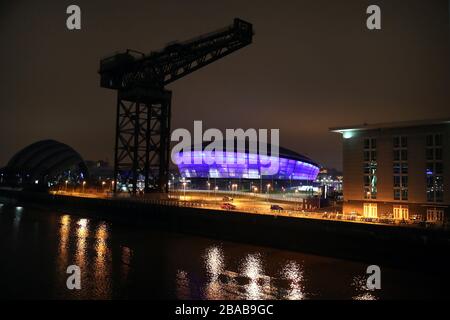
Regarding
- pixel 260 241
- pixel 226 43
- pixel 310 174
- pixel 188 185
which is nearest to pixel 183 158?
pixel 188 185

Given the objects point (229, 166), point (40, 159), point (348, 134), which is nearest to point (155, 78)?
point (348, 134)

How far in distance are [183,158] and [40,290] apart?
83.0m

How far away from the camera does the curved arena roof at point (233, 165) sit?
98375 mm

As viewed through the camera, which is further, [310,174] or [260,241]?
[310,174]

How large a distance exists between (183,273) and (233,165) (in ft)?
250

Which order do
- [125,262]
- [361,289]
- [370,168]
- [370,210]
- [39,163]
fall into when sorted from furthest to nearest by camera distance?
[39,163]
[370,168]
[370,210]
[125,262]
[361,289]

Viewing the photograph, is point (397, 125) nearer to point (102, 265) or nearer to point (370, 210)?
point (370, 210)

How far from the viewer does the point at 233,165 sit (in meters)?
98.6

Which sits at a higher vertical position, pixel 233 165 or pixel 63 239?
pixel 233 165

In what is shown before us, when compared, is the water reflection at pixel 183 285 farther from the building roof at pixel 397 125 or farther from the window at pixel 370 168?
the building roof at pixel 397 125

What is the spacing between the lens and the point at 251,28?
4141 cm

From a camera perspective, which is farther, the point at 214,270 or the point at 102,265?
the point at 102,265

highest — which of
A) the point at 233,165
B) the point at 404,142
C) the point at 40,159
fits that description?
the point at 40,159
